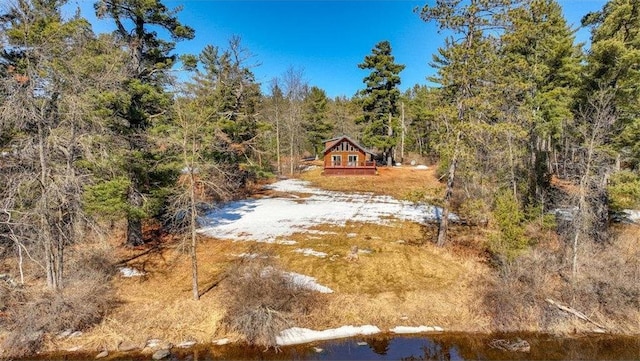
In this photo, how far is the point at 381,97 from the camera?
44.7 meters

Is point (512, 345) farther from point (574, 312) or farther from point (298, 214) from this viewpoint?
point (298, 214)

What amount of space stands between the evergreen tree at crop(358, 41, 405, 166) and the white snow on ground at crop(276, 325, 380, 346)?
109 ft

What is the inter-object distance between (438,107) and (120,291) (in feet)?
54.9

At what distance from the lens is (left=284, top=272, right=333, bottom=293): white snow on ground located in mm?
14812

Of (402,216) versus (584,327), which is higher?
(402,216)

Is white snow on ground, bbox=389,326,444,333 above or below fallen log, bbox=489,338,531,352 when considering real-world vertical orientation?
above

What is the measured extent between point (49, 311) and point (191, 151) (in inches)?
353

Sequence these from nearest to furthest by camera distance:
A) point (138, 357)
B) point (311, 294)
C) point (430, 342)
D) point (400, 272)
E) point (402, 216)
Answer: point (138, 357) → point (430, 342) → point (311, 294) → point (400, 272) → point (402, 216)

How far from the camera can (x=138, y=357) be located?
11.4m

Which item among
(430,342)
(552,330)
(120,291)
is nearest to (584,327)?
(552,330)

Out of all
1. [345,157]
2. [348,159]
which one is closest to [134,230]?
[345,157]

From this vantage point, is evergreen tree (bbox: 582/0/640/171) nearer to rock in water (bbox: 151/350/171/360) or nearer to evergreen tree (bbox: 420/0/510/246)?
evergreen tree (bbox: 420/0/510/246)

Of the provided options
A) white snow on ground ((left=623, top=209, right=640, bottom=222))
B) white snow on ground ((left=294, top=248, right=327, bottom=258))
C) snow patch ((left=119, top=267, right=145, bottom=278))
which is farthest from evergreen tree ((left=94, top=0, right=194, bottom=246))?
white snow on ground ((left=623, top=209, right=640, bottom=222))

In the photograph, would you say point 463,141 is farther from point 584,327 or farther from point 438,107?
point 584,327
